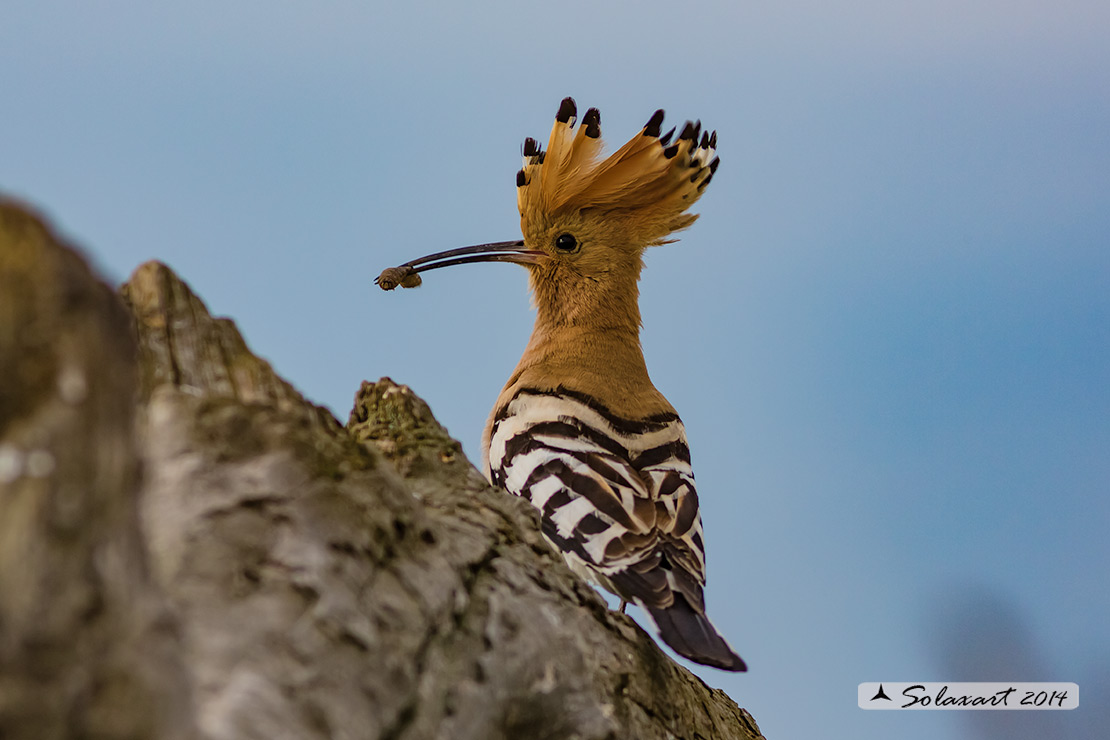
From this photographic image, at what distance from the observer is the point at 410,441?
44.4 inches

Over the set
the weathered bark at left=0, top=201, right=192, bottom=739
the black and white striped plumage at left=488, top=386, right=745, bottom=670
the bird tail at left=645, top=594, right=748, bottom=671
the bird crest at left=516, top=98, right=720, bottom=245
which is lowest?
the weathered bark at left=0, top=201, right=192, bottom=739

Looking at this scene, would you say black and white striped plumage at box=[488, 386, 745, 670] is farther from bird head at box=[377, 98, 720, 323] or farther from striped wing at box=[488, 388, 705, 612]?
bird head at box=[377, 98, 720, 323]

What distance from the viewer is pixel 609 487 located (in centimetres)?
134

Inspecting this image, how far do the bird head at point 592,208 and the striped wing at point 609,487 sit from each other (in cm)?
33

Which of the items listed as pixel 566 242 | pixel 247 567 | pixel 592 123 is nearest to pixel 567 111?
pixel 592 123

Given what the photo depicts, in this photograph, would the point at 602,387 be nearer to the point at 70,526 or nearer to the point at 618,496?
the point at 618,496

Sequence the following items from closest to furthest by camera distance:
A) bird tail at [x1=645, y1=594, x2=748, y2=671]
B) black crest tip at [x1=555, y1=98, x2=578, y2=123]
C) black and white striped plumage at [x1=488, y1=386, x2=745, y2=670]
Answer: bird tail at [x1=645, y1=594, x2=748, y2=671] → black and white striped plumage at [x1=488, y1=386, x2=745, y2=670] → black crest tip at [x1=555, y1=98, x2=578, y2=123]

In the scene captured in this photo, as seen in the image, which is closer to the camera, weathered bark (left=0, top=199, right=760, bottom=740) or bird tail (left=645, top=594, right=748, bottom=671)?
weathered bark (left=0, top=199, right=760, bottom=740)

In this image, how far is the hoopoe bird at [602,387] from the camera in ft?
4.06

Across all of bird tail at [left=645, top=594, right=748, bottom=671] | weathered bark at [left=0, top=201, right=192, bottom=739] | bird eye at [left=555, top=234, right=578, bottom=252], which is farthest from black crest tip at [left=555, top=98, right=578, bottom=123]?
weathered bark at [left=0, top=201, right=192, bottom=739]

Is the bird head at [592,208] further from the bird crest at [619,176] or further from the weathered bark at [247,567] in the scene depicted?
the weathered bark at [247,567]

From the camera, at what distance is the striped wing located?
1.22m

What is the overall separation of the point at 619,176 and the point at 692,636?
39.6 inches

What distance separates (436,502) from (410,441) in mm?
132
